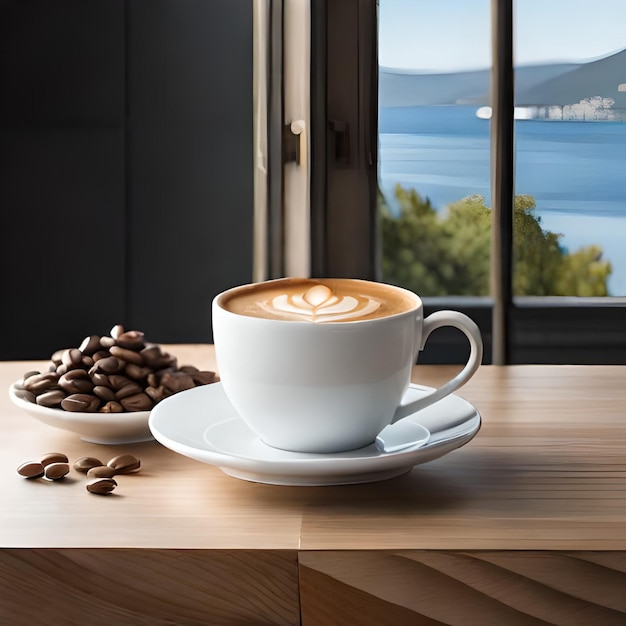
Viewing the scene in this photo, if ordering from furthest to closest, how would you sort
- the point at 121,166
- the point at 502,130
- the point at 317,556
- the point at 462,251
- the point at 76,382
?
the point at 462,251 < the point at 121,166 < the point at 502,130 < the point at 76,382 < the point at 317,556

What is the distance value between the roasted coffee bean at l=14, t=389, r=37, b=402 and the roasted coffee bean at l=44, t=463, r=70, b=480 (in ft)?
0.39

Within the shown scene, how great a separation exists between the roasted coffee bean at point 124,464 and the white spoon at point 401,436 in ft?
0.56

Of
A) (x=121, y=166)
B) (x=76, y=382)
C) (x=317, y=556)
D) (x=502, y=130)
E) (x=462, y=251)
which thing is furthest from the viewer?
(x=462, y=251)

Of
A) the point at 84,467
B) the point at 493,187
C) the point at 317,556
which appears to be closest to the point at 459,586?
the point at 317,556

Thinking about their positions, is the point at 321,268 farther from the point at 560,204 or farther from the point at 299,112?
the point at 560,204

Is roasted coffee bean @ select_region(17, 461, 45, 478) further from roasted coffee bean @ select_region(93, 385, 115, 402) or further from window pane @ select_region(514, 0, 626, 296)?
window pane @ select_region(514, 0, 626, 296)

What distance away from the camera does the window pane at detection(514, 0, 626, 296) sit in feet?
9.21

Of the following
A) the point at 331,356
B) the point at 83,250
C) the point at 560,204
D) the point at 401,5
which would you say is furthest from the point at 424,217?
the point at 331,356

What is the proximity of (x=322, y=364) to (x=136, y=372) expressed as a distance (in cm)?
22

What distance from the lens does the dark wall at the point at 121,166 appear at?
8.73 ft

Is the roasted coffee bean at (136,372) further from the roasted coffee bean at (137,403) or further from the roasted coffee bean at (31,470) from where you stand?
the roasted coffee bean at (31,470)

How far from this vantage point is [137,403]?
712mm

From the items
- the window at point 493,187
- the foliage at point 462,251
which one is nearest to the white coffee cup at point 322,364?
the window at point 493,187

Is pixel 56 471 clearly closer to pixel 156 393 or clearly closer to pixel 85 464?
pixel 85 464
